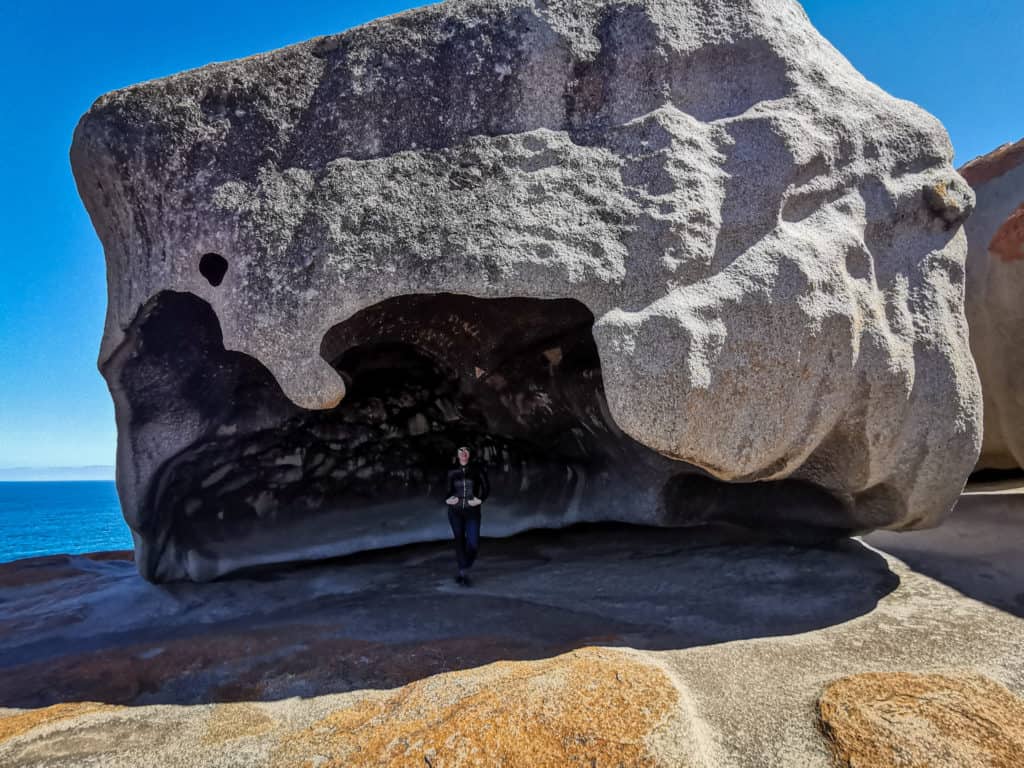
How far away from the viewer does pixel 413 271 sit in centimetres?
346

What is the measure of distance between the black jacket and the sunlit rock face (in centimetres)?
121

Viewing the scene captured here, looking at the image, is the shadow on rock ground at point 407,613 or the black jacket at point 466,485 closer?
the shadow on rock ground at point 407,613

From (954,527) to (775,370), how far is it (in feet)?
9.10

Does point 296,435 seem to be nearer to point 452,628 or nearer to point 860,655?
point 452,628

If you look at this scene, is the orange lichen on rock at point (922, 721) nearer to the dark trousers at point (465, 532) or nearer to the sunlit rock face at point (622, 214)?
the sunlit rock face at point (622, 214)

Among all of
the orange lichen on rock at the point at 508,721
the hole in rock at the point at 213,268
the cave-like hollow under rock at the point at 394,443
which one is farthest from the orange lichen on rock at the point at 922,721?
the hole in rock at the point at 213,268

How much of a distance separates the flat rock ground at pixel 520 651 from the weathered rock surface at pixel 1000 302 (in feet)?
3.83

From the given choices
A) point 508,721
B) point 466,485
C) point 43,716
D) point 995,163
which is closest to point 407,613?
point 466,485

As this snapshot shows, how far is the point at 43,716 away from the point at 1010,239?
7.92 meters

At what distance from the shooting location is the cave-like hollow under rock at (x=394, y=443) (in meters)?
4.62

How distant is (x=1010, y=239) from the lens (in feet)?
19.0

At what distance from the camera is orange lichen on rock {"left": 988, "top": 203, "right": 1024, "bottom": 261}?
226 inches

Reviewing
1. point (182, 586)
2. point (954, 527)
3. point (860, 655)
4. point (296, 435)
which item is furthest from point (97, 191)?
point (954, 527)

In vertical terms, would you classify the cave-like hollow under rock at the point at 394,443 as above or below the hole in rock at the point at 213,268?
below
